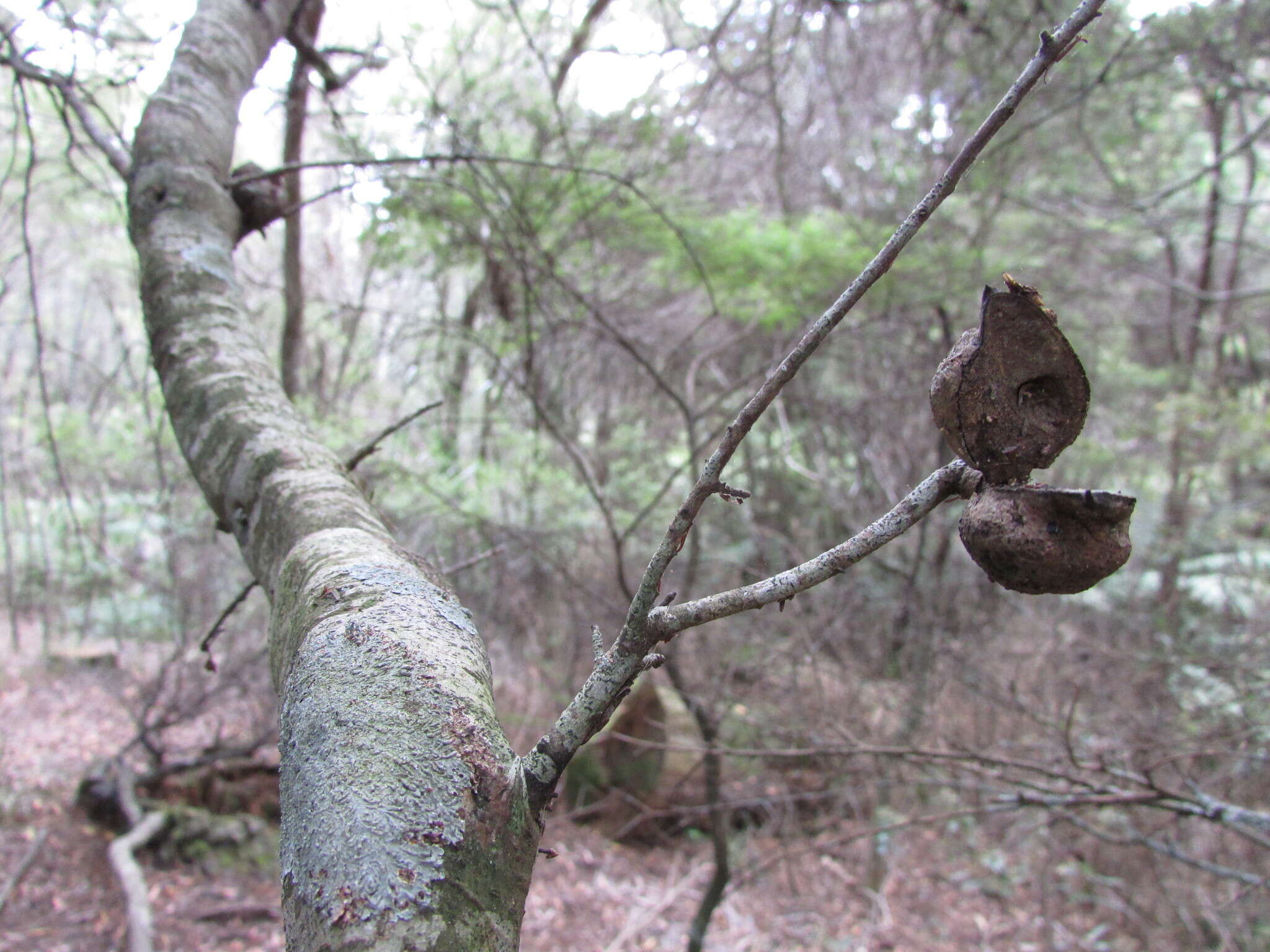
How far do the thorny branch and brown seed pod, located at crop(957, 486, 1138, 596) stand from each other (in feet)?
0.18

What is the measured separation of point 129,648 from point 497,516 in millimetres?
3911

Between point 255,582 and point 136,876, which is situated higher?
point 255,582

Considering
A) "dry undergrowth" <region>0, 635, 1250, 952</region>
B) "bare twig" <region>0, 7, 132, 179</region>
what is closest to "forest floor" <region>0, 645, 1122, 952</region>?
"dry undergrowth" <region>0, 635, 1250, 952</region>

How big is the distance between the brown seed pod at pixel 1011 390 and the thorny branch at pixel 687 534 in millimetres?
55

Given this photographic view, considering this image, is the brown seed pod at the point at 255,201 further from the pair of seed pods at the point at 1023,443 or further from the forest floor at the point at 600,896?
the forest floor at the point at 600,896

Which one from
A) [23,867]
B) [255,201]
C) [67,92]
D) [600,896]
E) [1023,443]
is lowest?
[600,896]

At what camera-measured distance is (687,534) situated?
0.58 m

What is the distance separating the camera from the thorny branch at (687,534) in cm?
57

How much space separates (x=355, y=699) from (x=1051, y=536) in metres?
0.55

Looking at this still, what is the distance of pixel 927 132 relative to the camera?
6.05 metres

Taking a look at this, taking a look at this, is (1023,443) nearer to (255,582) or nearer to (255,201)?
(255,582)

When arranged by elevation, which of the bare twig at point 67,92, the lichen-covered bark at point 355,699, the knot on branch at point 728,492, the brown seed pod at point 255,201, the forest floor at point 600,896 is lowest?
the forest floor at point 600,896

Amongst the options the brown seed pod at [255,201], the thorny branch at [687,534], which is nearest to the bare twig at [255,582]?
the thorny branch at [687,534]

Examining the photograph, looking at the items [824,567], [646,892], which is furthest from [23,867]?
[824,567]
